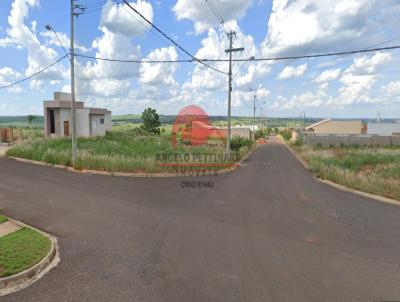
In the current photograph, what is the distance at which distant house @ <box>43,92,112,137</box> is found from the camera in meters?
25.8

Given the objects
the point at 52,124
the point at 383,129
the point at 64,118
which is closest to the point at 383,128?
the point at 383,129

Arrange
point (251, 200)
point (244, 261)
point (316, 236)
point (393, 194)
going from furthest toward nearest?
point (393, 194) < point (251, 200) < point (316, 236) < point (244, 261)

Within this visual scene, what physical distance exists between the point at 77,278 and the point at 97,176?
8.78m

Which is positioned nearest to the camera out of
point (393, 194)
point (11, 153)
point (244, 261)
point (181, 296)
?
point (181, 296)

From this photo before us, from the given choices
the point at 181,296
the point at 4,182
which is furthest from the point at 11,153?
the point at 181,296

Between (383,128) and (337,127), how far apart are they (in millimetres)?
14140

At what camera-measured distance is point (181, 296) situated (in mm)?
3463

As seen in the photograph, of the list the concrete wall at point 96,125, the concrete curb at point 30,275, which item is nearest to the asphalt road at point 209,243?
the concrete curb at point 30,275

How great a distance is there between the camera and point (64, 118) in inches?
1034

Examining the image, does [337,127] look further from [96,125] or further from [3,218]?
[3,218]

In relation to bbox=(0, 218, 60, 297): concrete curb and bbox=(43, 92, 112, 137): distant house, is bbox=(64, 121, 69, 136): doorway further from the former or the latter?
bbox=(0, 218, 60, 297): concrete curb

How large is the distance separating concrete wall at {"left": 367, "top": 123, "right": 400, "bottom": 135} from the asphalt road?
66835 mm

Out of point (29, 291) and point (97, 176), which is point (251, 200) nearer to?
point (29, 291)

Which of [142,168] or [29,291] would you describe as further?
[142,168]
